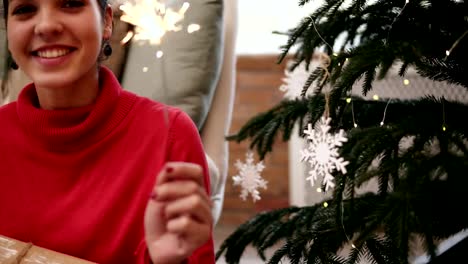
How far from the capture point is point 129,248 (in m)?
0.96

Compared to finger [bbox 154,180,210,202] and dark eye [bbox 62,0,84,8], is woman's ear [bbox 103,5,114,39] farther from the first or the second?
finger [bbox 154,180,210,202]

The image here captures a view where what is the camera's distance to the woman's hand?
0.67 m

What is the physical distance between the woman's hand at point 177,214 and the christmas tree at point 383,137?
0.30 m

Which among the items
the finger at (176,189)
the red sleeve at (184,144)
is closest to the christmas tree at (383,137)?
the red sleeve at (184,144)

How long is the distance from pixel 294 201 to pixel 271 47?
837 millimetres

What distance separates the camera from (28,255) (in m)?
0.88

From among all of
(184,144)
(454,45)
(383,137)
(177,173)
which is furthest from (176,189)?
(454,45)

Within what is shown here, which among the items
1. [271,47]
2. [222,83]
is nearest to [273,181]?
[271,47]

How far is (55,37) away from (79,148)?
0.19m

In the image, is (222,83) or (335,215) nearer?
(335,215)

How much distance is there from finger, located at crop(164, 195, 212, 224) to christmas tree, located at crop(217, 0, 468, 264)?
304 mm

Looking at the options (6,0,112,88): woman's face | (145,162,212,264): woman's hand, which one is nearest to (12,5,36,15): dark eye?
(6,0,112,88): woman's face

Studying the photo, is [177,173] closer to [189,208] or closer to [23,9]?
[189,208]

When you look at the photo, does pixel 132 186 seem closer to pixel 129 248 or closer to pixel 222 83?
pixel 129 248
